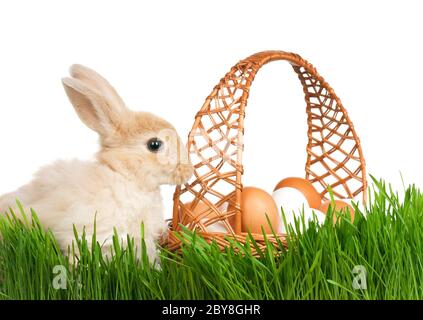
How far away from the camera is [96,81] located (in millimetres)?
1959

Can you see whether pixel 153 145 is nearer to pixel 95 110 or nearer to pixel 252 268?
pixel 95 110

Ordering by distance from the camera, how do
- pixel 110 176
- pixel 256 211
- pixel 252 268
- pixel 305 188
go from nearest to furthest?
pixel 252 268 < pixel 110 176 < pixel 256 211 < pixel 305 188

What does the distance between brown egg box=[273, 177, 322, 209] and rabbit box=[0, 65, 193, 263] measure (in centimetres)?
60

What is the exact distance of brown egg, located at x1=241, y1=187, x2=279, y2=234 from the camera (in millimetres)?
2008

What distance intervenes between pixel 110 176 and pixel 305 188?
0.89 m

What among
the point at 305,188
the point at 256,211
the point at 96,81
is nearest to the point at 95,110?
the point at 96,81

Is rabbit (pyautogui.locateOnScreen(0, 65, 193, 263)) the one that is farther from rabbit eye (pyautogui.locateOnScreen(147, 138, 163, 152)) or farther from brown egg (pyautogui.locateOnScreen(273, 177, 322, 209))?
brown egg (pyautogui.locateOnScreen(273, 177, 322, 209))

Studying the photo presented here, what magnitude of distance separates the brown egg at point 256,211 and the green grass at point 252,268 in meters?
0.20

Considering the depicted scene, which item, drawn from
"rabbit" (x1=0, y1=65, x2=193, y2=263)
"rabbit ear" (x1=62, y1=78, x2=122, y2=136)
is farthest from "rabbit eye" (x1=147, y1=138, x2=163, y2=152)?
"rabbit ear" (x1=62, y1=78, x2=122, y2=136)

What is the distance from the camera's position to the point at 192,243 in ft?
5.59

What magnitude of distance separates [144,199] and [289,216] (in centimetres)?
55

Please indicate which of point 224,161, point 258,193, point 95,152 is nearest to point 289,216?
point 258,193

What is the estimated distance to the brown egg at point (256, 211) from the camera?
201 centimetres
